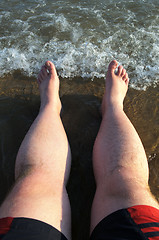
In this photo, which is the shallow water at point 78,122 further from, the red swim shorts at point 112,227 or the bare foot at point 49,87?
the red swim shorts at point 112,227

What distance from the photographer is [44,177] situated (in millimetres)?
1300

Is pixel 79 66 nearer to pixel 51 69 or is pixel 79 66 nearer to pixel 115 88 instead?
pixel 51 69

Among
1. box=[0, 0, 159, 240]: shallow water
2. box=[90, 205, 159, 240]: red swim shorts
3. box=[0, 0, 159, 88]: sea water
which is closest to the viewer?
box=[90, 205, 159, 240]: red swim shorts

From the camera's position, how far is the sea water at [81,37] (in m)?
2.59

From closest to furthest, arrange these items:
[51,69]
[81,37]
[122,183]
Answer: [122,183], [51,69], [81,37]

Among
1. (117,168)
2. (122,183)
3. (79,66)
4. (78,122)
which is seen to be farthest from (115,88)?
(122,183)

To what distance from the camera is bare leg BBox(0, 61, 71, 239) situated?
108 centimetres

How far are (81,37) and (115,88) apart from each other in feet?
4.25

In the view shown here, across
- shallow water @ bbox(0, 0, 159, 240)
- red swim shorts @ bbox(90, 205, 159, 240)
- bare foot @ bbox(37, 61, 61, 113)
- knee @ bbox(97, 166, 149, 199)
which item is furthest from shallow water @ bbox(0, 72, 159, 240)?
red swim shorts @ bbox(90, 205, 159, 240)

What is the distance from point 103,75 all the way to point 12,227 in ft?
6.67

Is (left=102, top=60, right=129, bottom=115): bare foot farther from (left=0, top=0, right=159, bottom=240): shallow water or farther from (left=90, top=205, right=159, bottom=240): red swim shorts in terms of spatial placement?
(left=90, top=205, right=159, bottom=240): red swim shorts

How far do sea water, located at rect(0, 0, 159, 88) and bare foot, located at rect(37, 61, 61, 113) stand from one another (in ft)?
0.66

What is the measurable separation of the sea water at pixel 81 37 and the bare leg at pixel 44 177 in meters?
1.10

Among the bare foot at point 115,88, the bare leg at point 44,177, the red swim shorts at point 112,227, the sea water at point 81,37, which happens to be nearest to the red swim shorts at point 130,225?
the red swim shorts at point 112,227
